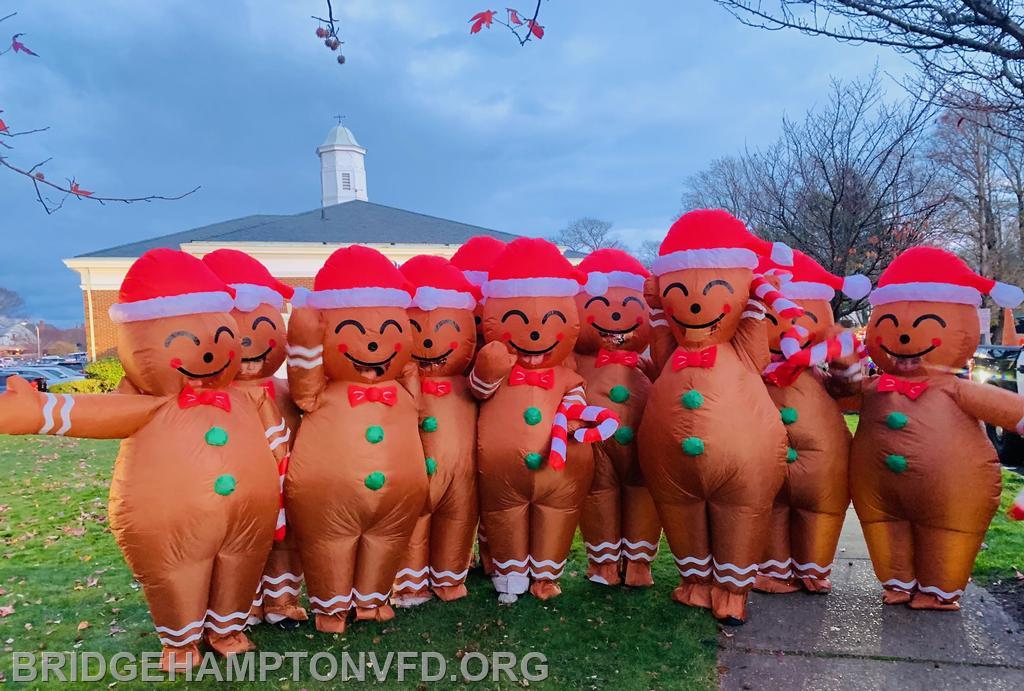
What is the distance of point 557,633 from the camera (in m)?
4.02

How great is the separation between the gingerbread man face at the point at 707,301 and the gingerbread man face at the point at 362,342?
1.62 metres

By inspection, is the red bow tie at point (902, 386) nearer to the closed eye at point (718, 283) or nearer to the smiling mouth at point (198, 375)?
the closed eye at point (718, 283)

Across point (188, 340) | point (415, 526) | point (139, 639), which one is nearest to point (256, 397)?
point (188, 340)

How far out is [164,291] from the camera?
11.4 feet

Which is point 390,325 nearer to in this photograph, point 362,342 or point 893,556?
point 362,342

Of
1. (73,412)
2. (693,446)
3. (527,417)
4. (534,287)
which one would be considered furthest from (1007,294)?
(73,412)

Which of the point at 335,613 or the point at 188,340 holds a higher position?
the point at 188,340

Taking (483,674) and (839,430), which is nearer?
(483,674)

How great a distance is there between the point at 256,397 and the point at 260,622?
140cm

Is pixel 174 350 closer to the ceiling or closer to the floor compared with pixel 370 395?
closer to the ceiling

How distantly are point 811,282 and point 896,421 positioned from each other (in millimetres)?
1056

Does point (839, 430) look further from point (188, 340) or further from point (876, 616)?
point (188, 340)

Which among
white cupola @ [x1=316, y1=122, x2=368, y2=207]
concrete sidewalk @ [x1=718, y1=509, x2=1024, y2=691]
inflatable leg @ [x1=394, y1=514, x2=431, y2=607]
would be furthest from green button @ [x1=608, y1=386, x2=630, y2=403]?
white cupola @ [x1=316, y1=122, x2=368, y2=207]

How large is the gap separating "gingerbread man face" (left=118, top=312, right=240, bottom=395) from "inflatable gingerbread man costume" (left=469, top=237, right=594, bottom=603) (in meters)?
1.47
